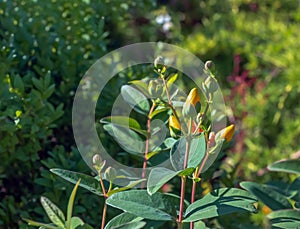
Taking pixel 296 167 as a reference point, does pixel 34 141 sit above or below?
above

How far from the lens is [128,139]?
4.12 feet

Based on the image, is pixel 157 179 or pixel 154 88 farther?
pixel 154 88

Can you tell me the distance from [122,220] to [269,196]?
0.41 metres

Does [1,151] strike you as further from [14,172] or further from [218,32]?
[218,32]

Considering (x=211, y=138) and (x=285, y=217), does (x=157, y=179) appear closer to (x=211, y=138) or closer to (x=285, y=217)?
(x=211, y=138)

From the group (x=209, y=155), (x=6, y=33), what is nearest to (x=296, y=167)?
(x=209, y=155)

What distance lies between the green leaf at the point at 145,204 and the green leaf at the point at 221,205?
34mm

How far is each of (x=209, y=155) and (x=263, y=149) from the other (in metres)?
1.76

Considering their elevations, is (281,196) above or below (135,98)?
below

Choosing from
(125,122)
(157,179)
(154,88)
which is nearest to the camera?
(157,179)

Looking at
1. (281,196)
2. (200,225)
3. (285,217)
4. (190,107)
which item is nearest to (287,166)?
(281,196)

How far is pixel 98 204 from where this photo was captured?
135 cm

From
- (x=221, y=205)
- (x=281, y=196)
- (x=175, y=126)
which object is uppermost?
(x=175, y=126)

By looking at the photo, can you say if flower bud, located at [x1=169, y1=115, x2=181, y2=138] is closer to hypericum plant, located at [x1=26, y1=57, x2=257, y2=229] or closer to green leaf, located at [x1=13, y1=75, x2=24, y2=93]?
hypericum plant, located at [x1=26, y1=57, x2=257, y2=229]
